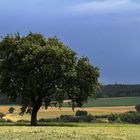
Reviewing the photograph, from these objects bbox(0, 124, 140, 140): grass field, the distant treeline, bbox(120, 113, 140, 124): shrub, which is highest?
the distant treeline

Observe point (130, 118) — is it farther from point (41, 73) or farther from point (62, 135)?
point (62, 135)

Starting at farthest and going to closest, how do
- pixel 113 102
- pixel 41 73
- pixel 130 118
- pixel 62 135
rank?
pixel 113 102
pixel 130 118
pixel 41 73
pixel 62 135

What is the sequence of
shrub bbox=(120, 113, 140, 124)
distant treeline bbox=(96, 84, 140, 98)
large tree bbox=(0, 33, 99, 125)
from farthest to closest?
1. distant treeline bbox=(96, 84, 140, 98)
2. shrub bbox=(120, 113, 140, 124)
3. large tree bbox=(0, 33, 99, 125)

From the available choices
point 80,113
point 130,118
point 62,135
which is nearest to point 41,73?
point 62,135

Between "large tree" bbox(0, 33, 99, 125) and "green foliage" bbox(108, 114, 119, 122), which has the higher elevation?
"large tree" bbox(0, 33, 99, 125)

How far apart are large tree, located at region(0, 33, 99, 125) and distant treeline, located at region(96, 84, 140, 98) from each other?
88.1 metres

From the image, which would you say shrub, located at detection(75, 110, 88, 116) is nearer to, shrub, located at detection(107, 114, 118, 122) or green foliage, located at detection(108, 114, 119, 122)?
shrub, located at detection(107, 114, 118, 122)

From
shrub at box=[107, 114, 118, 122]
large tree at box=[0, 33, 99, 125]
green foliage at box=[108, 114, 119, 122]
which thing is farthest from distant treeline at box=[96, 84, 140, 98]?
large tree at box=[0, 33, 99, 125]

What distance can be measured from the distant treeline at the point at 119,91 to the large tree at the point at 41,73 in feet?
289

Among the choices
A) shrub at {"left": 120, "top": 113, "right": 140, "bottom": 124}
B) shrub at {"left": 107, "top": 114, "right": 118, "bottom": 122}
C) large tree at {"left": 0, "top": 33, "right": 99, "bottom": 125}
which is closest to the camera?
large tree at {"left": 0, "top": 33, "right": 99, "bottom": 125}

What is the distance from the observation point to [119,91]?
543ft

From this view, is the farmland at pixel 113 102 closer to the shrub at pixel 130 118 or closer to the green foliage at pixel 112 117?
the green foliage at pixel 112 117

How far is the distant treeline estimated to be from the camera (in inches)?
6339

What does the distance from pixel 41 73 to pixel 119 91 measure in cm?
10105
